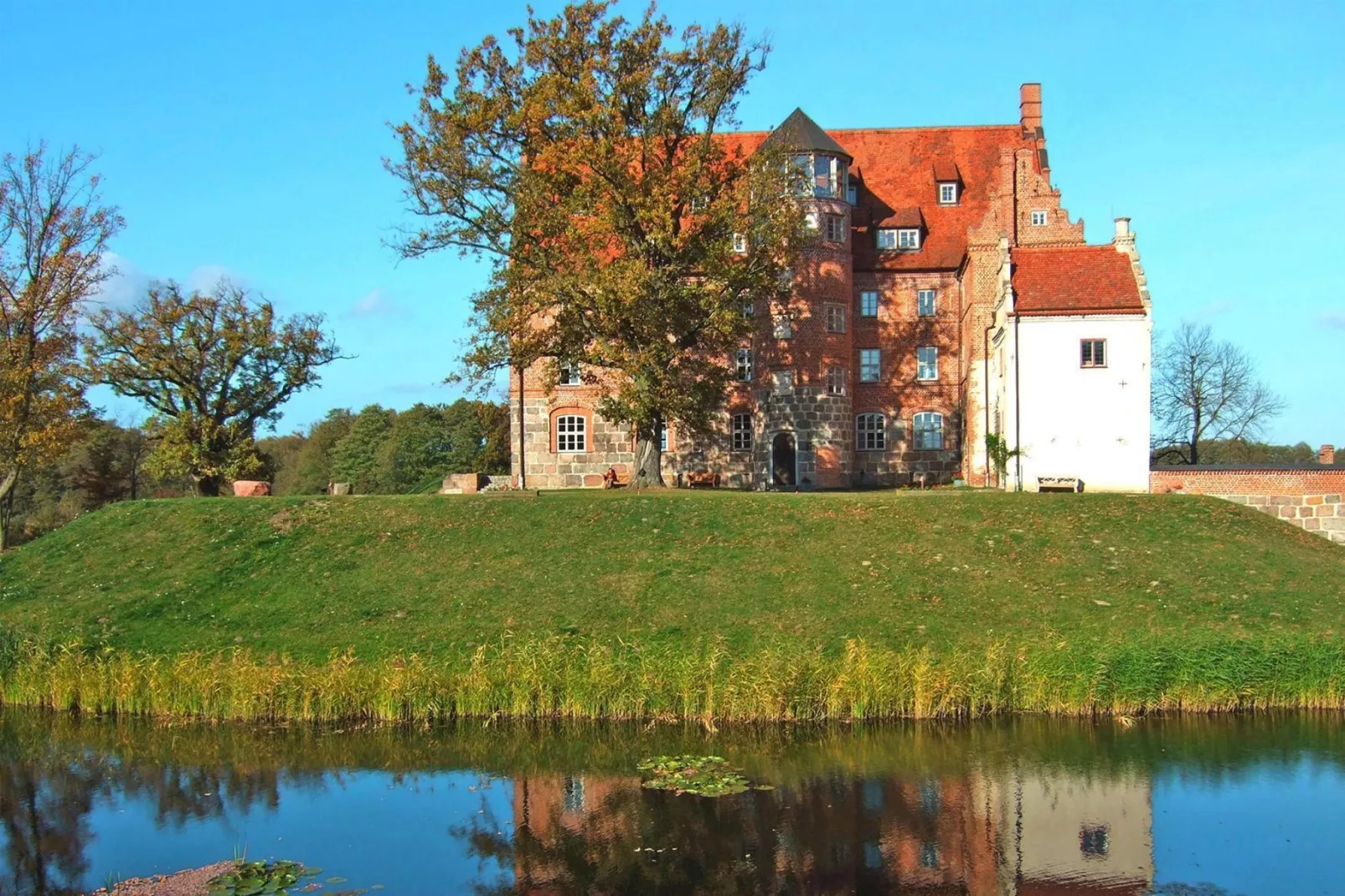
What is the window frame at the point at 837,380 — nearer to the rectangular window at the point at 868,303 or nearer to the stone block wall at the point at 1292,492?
the rectangular window at the point at 868,303

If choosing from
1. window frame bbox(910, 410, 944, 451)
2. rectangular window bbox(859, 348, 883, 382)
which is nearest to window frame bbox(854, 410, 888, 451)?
window frame bbox(910, 410, 944, 451)

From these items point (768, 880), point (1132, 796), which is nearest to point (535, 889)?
point (768, 880)

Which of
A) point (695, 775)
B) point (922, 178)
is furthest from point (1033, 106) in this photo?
point (695, 775)

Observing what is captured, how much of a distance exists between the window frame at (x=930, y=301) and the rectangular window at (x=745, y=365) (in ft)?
21.0

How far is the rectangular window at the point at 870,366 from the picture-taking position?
140ft

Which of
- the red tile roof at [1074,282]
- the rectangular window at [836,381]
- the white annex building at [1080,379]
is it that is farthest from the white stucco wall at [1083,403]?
the rectangular window at [836,381]

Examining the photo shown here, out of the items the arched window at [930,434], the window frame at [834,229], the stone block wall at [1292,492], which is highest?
the window frame at [834,229]

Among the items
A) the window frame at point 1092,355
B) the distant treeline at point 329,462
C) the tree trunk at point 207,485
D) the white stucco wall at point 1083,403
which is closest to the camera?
the white stucco wall at point 1083,403

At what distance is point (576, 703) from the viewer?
1800 cm

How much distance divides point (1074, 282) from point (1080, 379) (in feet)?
9.74

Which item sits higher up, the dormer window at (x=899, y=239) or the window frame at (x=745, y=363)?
the dormer window at (x=899, y=239)

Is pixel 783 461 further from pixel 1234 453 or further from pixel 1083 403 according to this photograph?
pixel 1234 453

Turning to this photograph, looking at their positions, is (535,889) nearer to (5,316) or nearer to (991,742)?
(991,742)

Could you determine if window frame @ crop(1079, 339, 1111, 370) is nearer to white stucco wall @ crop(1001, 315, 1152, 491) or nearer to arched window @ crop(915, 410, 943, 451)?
white stucco wall @ crop(1001, 315, 1152, 491)
